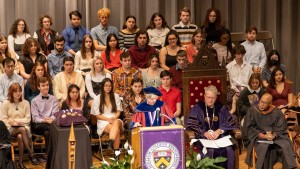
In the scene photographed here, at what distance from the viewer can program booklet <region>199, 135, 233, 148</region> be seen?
8492 mm

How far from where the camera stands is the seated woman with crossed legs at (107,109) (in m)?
9.62

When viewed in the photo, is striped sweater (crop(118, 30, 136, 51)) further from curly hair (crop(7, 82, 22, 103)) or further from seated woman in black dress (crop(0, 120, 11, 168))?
seated woman in black dress (crop(0, 120, 11, 168))

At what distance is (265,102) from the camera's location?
8.93 meters

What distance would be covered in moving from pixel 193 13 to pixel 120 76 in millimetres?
3375

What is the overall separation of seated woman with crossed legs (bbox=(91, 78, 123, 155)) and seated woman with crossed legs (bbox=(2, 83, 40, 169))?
916 millimetres

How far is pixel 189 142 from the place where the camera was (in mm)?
8703

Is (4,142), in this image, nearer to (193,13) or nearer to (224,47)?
(224,47)

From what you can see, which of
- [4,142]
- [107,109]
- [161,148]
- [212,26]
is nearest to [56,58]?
[107,109]

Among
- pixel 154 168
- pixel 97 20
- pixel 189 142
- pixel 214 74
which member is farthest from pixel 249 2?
pixel 154 168

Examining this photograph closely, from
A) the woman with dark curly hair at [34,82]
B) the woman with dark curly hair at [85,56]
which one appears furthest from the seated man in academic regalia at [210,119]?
the woman with dark curly hair at [85,56]

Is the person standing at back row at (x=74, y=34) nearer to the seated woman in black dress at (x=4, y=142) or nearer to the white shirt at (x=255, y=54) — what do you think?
the white shirt at (x=255, y=54)

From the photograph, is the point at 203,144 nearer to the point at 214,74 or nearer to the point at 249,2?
the point at 214,74

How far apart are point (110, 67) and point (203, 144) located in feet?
9.51

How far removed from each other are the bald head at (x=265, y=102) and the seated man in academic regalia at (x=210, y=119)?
1.40 ft
